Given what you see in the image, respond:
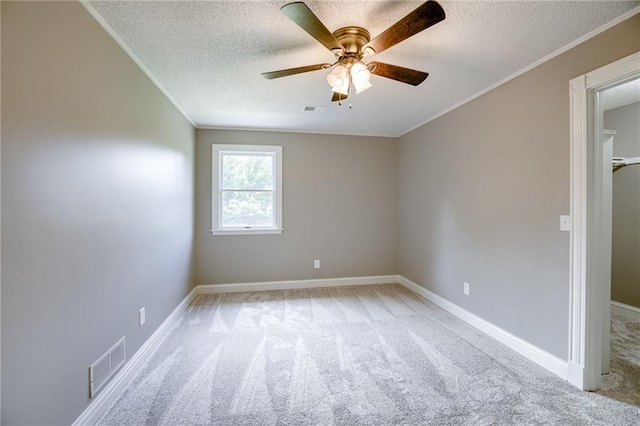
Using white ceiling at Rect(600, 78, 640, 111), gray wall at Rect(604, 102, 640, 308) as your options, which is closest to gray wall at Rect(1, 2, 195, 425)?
white ceiling at Rect(600, 78, 640, 111)

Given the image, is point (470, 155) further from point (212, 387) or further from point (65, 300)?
point (65, 300)

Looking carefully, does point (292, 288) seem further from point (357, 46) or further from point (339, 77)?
point (357, 46)

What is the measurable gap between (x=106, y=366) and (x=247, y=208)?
2.69 metres

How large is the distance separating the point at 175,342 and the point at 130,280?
89 cm

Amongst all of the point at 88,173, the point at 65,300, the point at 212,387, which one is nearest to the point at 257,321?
the point at 212,387

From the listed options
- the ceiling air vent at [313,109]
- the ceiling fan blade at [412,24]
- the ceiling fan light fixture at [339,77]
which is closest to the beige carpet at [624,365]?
the ceiling fan blade at [412,24]

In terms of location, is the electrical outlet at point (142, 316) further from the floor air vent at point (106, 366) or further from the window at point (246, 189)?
the window at point (246, 189)

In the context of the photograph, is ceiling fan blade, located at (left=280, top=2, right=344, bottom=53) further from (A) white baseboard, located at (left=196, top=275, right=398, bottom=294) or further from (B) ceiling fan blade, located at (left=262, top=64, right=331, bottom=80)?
(A) white baseboard, located at (left=196, top=275, right=398, bottom=294)

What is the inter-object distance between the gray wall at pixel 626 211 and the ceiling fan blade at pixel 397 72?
335 centimetres

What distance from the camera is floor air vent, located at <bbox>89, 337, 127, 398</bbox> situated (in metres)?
1.62

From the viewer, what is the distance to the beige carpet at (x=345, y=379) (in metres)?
1.68

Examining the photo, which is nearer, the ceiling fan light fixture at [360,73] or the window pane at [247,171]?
the ceiling fan light fixture at [360,73]

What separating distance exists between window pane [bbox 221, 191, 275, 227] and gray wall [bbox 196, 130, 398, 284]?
0.22 meters

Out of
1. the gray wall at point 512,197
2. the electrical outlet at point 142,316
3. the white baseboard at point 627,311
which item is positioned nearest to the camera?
the gray wall at point 512,197
